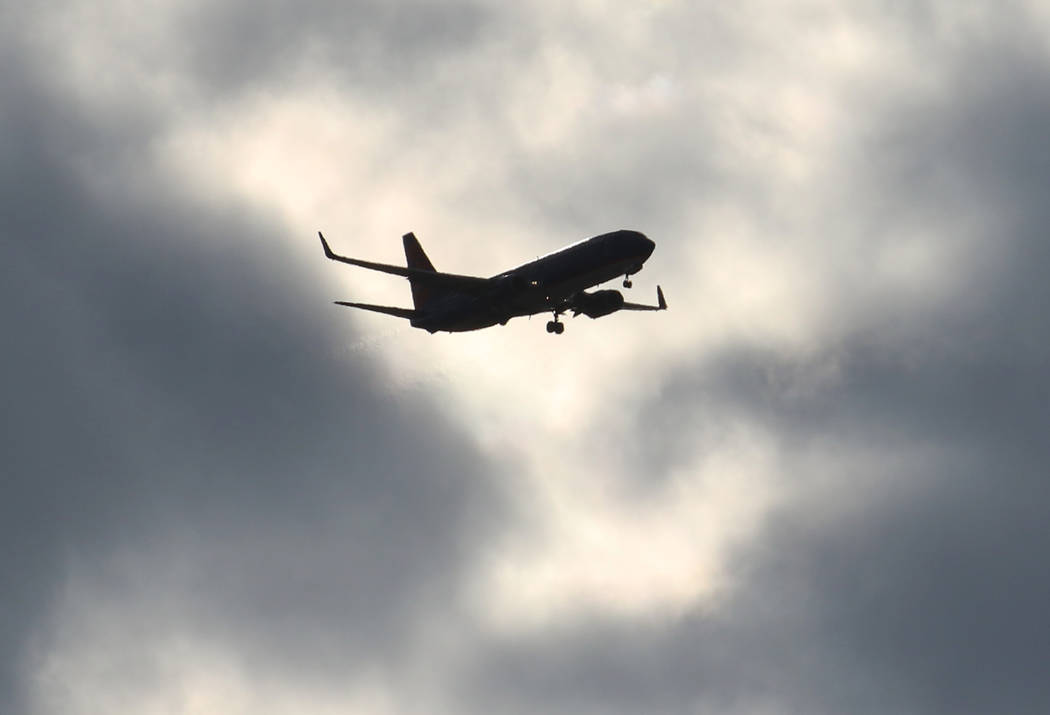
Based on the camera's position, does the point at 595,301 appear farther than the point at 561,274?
Yes

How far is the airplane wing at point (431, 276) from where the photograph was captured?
5354 inches

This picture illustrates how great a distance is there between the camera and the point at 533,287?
461 feet

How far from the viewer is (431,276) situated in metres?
139

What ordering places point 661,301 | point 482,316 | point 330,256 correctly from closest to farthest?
1. point 330,256
2. point 482,316
3. point 661,301

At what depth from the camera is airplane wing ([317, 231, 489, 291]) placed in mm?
136000

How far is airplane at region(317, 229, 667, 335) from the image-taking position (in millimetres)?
138625

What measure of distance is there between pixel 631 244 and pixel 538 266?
9234 millimetres

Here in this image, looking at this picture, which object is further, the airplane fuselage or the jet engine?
the jet engine

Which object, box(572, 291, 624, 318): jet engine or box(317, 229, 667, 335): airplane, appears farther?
box(572, 291, 624, 318): jet engine

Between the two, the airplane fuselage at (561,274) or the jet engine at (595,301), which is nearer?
the airplane fuselage at (561,274)

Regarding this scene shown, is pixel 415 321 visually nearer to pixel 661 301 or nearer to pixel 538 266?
pixel 538 266

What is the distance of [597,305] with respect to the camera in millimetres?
147625

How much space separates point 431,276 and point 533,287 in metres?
9.93

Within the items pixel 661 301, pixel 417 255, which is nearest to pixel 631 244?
pixel 661 301
